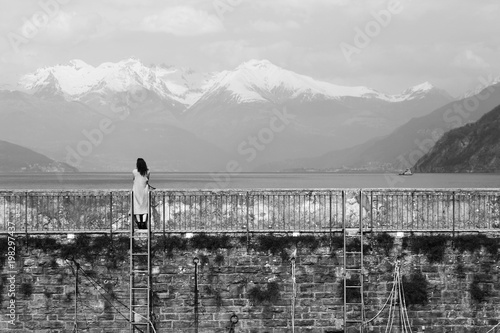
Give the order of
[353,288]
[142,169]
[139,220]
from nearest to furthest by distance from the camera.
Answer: [353,288] → [142,169] → [139,220]

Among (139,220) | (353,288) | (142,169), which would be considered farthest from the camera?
Result: (139,220)

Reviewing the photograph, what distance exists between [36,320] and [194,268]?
5.37 meters

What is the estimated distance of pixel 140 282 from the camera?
25.0 m

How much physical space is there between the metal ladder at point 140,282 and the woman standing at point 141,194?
556 mm

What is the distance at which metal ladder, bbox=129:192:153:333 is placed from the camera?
24.8m

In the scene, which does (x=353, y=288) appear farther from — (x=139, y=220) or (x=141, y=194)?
(x=141, y=194)

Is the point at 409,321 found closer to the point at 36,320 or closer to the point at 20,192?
the point at 36,320

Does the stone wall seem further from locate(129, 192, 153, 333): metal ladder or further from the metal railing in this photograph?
the metal railing

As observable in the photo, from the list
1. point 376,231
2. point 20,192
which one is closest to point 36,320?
point 20,192

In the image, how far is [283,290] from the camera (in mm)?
24969

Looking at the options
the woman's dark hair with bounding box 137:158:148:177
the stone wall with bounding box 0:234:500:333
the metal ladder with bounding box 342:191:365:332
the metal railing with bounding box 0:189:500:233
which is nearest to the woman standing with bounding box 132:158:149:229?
the woman's dark hair with bounding box 137:158:148:177

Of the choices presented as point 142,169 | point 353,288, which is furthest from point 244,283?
point 142,169

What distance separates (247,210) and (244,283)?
2.50m

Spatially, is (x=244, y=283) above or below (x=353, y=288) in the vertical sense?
above
